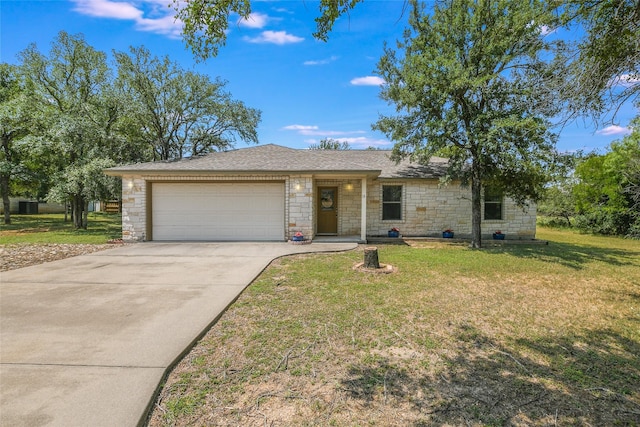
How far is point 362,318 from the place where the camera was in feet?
14.1

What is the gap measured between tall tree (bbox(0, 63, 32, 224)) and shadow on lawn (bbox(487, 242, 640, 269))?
876 inches

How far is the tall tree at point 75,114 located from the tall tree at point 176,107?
1.32 meters

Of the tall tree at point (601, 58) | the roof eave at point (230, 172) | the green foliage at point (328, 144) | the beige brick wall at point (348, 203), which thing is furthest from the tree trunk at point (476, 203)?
the green foliage at point (328, 144)

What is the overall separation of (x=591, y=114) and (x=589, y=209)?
59.3 ft

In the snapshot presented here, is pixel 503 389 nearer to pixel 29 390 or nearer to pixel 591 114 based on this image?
pixel 591 114

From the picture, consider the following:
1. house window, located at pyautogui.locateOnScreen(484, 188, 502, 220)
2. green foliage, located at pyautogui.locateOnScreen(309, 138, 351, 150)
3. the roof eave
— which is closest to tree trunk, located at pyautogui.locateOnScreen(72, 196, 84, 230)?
the roof eave

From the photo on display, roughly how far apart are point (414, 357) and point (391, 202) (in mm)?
10422

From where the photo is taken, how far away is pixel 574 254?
9.88 meters

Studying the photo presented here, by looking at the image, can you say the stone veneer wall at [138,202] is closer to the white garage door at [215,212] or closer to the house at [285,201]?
the house at [285,201]

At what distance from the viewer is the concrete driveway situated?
2381 mm

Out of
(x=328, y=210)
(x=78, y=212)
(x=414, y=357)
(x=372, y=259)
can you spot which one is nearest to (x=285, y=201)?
(x=328, y=210)

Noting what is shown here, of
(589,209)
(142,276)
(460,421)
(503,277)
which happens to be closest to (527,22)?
(503,277)

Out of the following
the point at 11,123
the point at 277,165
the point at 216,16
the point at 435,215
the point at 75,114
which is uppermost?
the point at 75,114

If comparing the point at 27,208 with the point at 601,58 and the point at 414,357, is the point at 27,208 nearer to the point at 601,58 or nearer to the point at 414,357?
the point at 414,357
